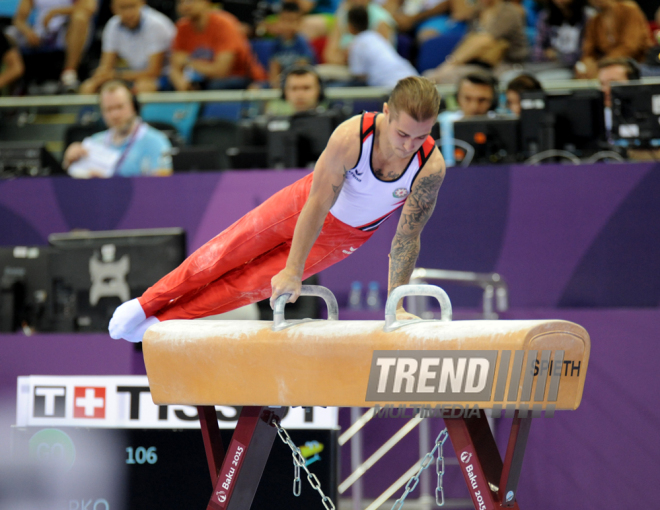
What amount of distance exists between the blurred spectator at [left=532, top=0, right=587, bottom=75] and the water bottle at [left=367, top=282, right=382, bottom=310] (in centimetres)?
340

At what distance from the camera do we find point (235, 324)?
264cm

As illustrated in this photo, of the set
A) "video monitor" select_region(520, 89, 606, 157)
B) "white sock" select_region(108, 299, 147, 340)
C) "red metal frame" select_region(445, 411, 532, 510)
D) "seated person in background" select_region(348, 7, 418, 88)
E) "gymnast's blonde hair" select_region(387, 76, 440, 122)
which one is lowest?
"red metal frame" select_region(445, 411, 532, 510)

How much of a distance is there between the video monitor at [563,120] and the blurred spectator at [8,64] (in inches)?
226

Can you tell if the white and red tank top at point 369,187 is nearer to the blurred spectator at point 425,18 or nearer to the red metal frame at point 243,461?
the red metal frame at point 243,461

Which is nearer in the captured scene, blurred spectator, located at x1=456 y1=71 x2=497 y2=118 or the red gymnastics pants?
the red gymnastics pants

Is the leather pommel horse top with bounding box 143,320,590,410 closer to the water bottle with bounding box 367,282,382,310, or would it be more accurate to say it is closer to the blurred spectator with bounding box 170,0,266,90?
the water bottle with bounding box 367,282,382,310

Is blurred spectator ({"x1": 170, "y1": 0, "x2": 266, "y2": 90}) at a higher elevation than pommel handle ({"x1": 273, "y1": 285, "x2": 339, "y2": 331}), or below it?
higher

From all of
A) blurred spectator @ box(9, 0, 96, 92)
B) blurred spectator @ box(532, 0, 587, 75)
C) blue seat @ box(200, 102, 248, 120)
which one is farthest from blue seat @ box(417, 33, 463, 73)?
blurred spectator @ box(9, 0, 96, 92)

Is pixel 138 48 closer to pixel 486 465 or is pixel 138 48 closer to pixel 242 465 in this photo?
pixel 242 465

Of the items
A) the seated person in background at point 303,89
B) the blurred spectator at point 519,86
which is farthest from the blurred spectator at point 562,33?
the seated person in background at point 303,89

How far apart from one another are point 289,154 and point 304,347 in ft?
10.1

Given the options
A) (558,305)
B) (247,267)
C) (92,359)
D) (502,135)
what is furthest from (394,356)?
(502,135)

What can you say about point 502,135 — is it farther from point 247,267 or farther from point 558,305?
point 247,267

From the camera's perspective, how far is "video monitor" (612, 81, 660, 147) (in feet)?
16.1
